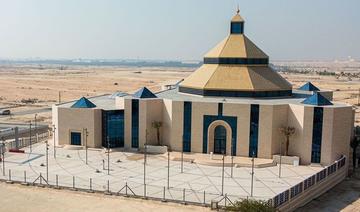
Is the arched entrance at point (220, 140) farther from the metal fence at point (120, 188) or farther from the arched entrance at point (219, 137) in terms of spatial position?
the metal fence at point (120, 188)

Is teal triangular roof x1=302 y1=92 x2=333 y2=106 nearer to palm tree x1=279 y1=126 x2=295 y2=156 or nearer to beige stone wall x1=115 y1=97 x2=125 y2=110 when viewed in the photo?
palm tree x1=279 y1=126 x2=295 y2=156

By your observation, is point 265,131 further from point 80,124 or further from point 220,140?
point 80,124

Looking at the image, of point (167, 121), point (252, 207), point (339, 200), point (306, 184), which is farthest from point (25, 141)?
point (339, 200)

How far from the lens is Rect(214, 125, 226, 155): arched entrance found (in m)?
45.1

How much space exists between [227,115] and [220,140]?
9.27 feet

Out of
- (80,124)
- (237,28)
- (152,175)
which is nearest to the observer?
(152,175)

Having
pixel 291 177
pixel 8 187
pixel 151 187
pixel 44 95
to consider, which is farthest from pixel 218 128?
pixel 44 95

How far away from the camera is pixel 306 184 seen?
Answer: 115 ft

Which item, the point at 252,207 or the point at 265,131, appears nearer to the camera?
the point at 252,207

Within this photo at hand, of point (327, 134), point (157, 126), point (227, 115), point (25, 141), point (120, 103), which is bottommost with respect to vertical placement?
point (25, 141)

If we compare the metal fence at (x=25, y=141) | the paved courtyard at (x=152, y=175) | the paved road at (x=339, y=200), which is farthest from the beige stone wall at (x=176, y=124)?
the metal fence at (x=25, y=141)

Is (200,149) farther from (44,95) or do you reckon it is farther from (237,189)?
A: (44,95)

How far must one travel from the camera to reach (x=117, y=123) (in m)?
48.3

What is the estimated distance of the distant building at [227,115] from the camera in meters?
42.9
